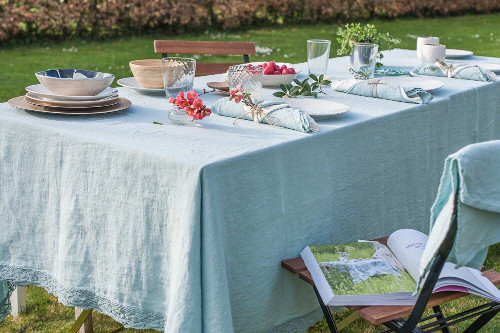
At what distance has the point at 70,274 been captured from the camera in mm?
2330

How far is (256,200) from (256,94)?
2.07 ft

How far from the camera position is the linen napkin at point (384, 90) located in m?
2.95

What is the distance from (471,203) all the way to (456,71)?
191 centimetres

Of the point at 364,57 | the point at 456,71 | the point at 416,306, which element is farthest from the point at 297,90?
the point at 416,306

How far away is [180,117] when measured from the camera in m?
2.46

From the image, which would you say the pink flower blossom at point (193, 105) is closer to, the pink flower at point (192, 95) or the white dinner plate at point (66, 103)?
the pink flower at point (192, 95)

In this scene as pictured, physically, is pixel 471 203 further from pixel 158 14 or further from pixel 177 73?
pixel 158 14

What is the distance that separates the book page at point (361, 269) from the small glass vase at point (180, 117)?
0.57 metres

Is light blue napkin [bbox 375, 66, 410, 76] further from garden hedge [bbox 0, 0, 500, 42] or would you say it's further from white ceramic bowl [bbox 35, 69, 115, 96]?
garden hedge [bbox 0, 0, 500, 42]

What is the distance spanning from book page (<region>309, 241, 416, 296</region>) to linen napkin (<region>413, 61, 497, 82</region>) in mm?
1382

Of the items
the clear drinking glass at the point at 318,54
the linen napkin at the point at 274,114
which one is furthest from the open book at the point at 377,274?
the clear drinking glass at the point at 318,54

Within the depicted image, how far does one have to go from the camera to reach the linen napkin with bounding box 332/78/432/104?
9.68ft

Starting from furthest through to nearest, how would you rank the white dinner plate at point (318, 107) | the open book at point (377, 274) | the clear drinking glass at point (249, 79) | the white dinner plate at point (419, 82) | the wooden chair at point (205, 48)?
the wooden chair at point (205, 48) < the white dinner plate at point (419, 82) < the clear drinking glass at point (249, 79) < the white dinner plate at point (318, 107) < the open book at point (377, 274)

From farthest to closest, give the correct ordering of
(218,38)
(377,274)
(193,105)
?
(218,38) < (193,105) < (377,274)
